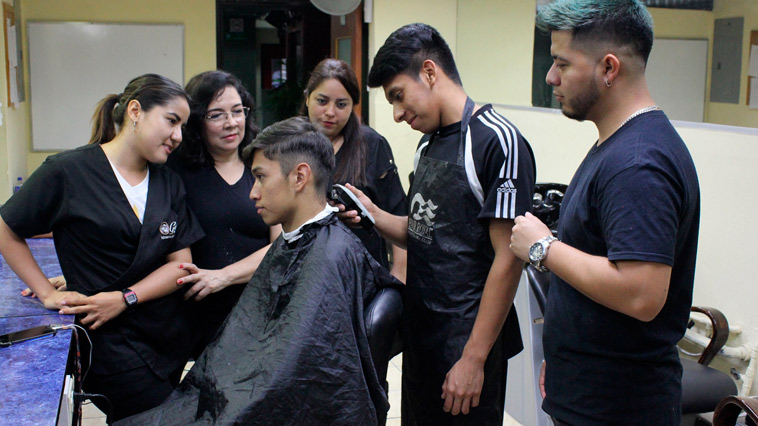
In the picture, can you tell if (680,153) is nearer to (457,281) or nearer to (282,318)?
(457,281)

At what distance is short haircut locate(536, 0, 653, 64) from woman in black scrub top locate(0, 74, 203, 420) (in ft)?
3.86

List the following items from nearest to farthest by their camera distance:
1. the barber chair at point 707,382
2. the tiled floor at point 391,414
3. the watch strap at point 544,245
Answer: the watch strap at point 544,245 < the barber chair at point 707,382 < the tiled floor at point 391,414

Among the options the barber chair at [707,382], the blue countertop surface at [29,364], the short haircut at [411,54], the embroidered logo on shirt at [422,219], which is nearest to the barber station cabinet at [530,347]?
the barber chair at [707,382]

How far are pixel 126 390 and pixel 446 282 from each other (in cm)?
97

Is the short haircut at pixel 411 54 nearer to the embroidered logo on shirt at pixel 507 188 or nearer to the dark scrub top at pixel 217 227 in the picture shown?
the embroidered logo on shirt at pixel 507 188

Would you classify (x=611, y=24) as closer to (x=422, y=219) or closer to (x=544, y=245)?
(x=544, y=245)

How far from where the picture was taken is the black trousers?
6.50 ft

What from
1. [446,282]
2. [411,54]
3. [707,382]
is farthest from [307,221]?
[707,382]

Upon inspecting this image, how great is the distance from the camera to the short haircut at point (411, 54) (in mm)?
1821

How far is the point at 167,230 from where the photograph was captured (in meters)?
2.04

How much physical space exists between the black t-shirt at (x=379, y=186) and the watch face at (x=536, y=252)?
47.5 inches

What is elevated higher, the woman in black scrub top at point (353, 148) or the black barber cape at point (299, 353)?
the woman in black scrub top at point (353, 148)

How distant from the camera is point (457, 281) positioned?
179 cm

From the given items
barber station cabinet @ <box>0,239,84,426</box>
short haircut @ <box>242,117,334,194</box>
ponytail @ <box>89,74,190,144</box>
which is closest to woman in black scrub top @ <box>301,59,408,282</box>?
short haircut @ <box>242,117,334,194</box>
